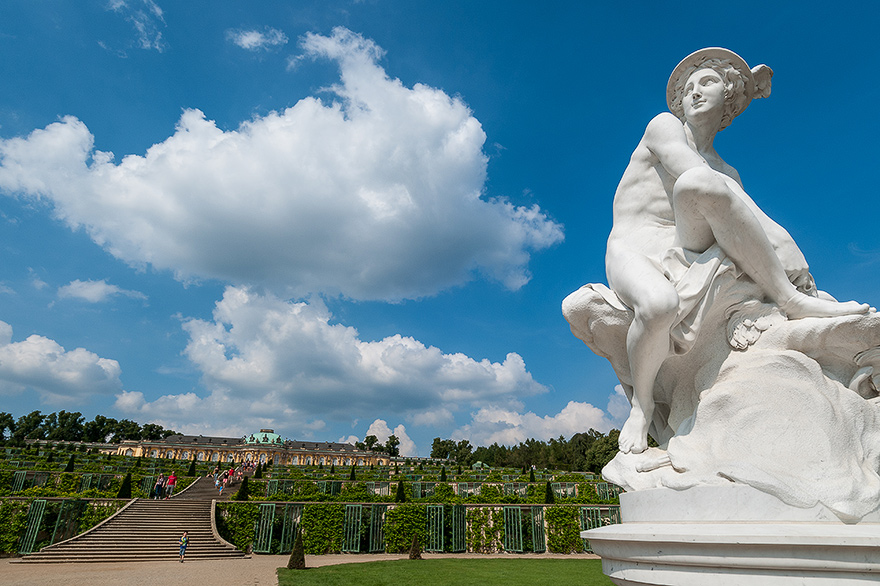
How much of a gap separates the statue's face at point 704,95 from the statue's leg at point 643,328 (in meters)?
1.64

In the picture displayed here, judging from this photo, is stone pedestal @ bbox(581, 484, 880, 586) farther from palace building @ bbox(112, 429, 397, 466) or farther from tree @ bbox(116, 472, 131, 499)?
palace building @ bbox(112, 429, 397, 466)

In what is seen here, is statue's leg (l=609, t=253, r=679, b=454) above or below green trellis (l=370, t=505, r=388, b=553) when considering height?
above

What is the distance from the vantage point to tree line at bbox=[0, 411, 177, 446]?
306 ft

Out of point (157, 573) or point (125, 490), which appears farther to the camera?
point (125, 490)

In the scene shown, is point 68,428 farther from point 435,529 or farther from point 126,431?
point 435,529

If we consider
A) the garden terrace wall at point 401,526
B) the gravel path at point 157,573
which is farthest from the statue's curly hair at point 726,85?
→ the garden terrace wall at point 401,526

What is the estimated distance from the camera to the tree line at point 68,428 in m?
93.4

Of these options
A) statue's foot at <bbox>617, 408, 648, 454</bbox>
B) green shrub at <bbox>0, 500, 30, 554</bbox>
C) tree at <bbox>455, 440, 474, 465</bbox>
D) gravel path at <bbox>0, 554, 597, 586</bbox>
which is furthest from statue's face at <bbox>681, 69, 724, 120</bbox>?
tree at <bbox>455, 440, 474, 465</bbox>

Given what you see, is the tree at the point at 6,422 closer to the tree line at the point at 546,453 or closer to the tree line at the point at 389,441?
the tree line at the point at 389,441

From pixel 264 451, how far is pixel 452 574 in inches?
4275

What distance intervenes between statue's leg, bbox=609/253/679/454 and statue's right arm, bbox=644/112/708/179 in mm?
823

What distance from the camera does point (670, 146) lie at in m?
4.23

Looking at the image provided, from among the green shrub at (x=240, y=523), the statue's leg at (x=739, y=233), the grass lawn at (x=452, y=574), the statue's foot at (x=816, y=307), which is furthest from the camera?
the green shrub at (x=240, y=523)

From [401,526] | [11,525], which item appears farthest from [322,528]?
[11,525]
